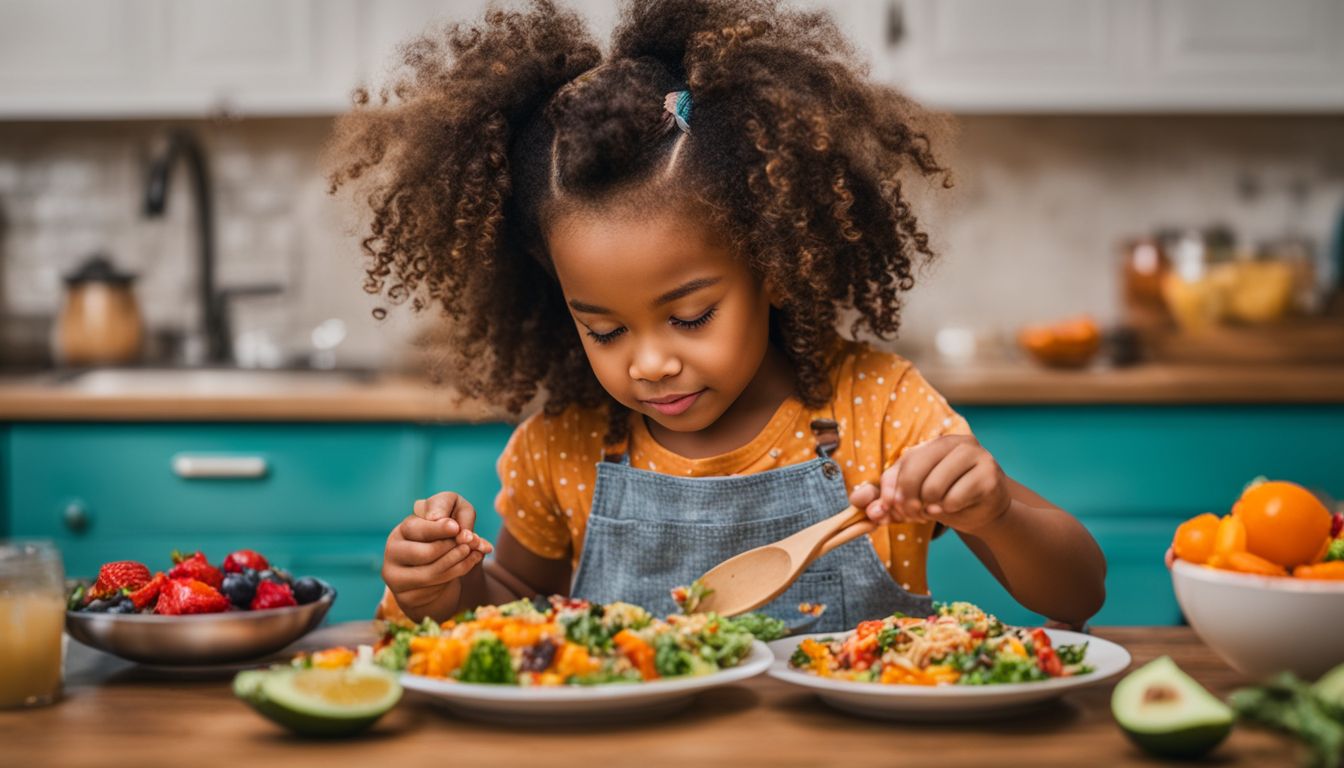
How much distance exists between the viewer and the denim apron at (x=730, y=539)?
Answer: 4.49 feet

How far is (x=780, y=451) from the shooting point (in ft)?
4.73

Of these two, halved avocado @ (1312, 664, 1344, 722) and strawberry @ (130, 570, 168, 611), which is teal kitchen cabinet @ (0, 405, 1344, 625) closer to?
strawberry @ (130, 570, 168, 611)

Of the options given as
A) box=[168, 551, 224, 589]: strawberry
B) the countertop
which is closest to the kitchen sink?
the countertop

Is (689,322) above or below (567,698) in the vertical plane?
above

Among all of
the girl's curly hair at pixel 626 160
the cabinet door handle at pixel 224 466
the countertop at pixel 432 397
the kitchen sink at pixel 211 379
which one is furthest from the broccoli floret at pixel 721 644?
the kitchen sink at pixel 211 379

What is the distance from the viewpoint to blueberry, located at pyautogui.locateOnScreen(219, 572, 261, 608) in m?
1.07

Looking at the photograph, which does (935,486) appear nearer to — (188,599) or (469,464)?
(188,599)

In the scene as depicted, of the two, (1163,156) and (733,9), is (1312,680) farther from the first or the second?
(1163,156)

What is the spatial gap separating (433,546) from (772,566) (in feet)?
0.95

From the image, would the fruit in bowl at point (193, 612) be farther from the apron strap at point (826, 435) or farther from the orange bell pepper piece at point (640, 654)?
the apron strap at point (826, 435)

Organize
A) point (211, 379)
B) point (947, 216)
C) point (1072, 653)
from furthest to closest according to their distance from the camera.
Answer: point (947, 216), point (211, 379), point (1072, 653)

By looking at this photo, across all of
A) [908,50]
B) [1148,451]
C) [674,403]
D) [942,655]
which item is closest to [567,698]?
[942,655]

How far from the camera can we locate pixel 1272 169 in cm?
318

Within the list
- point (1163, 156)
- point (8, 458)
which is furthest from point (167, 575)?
point (1163, 156)
